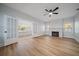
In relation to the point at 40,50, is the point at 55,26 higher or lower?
higher

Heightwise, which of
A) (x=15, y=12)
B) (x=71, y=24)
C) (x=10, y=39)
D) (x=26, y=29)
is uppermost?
(x=15, y=12)

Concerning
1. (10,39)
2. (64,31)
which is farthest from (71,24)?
(10,39)

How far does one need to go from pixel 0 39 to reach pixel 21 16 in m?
2.26

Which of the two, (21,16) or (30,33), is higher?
(21,16)

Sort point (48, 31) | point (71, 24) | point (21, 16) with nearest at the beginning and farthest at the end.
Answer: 1. point (21, 16)
2. point (71, 24)
3. point (48, 31)

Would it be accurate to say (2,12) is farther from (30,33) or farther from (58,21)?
(58,21)

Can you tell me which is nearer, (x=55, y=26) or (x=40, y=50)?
(x=40, y=50)

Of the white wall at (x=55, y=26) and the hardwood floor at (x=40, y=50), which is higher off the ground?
the white wall at (x=55, y=26)

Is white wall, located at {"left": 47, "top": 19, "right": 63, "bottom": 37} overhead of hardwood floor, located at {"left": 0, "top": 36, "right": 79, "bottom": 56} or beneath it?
overhead

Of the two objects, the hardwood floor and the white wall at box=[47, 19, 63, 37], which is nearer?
the hardwood floor

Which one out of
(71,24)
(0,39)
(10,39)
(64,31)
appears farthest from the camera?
(64,31)

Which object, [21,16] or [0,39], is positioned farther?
[21,16]

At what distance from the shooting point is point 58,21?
757 centimetres

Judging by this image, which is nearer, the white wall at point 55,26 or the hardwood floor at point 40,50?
the hardwood floor at point 40,50
